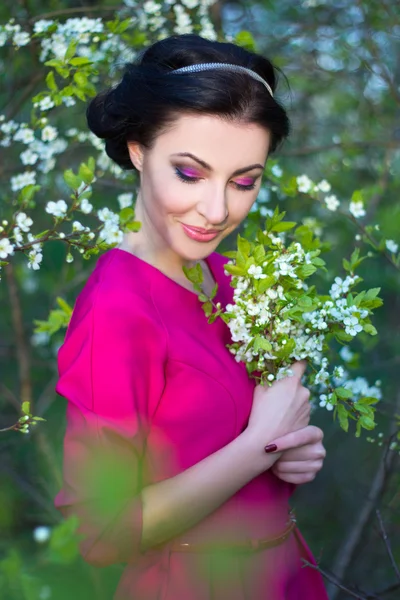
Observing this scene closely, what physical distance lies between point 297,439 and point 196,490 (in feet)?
0.93

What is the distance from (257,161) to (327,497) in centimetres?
259

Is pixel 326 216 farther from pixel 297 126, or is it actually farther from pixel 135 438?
pixel 135 438

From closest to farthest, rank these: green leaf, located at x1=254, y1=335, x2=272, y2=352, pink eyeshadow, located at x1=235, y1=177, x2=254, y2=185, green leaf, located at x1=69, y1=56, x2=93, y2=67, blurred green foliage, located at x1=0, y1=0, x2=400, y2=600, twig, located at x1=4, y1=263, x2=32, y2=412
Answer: green leaf, located at x1=254, y1=335, x2=272, y2=352
pink eyeshadow, located at x1=235, y1=177, x2=254, y2=185
green leaf, located at x1=69, y1=56, x2=93, y2=67
blurred green foliage, located at x1=0, y1=0, x2=400, y2=600
twig, located at x1=4, y1=263, x2=32, y2=412

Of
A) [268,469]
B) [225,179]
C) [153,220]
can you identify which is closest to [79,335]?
[153,220]

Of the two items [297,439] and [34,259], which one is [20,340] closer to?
[34,259]

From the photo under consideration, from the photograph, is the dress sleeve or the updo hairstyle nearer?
the dress sleeve

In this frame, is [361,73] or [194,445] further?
[361,73]

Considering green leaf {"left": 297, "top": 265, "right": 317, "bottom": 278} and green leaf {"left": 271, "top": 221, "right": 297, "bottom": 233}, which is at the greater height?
green leaf {"left": 297, "top": 265, "right": 317, "bottom": 278}

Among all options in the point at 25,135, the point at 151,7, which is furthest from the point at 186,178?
the point at 151,7

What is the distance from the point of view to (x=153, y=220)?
176 cm

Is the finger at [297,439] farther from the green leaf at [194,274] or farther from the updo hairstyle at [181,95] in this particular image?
the updo hairstyle at [181,95]

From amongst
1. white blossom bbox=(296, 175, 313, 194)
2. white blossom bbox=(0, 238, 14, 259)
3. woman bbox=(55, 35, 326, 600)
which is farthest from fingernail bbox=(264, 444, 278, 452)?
white blossom bbox=(296, 175, 313, 194)

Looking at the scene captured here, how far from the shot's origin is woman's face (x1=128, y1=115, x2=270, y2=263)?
65.1 inches

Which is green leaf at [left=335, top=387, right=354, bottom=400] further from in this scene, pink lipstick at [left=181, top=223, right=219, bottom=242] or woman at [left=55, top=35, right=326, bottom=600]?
pink lipstick at [left=181, top=223, right=219, bottom=242]
